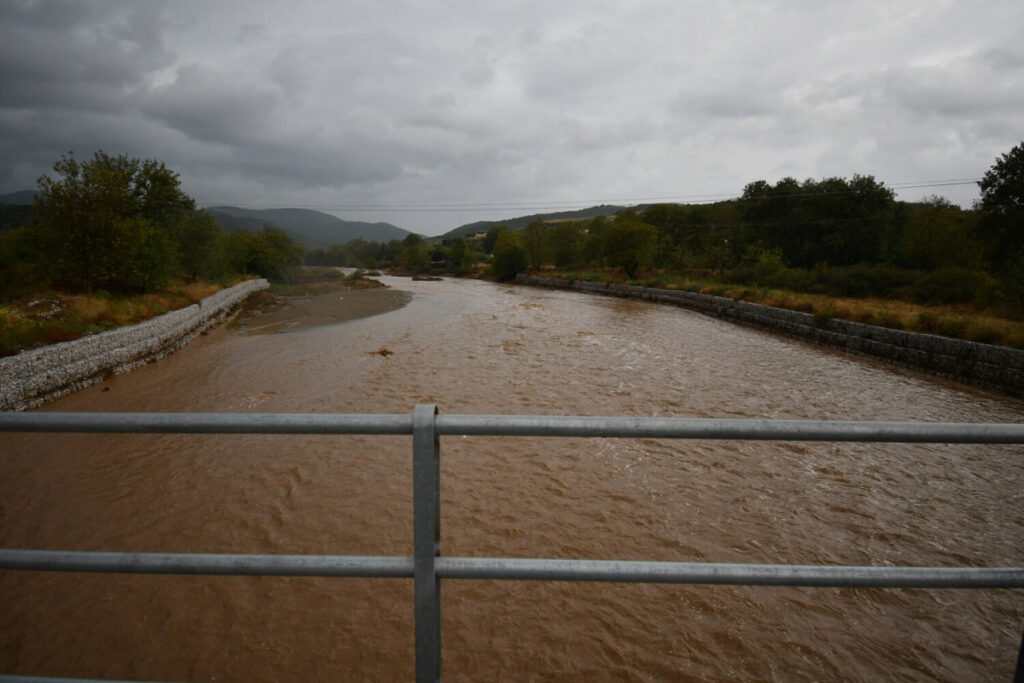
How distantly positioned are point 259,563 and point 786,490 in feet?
23.6

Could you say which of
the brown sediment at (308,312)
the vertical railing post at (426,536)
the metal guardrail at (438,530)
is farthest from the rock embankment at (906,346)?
the brown sediment at (308,312)

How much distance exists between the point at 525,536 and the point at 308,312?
104 ft

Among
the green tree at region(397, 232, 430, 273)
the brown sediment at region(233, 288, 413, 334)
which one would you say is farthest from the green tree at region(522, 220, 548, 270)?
the brown sediment at region(233, 288, 413, 334)

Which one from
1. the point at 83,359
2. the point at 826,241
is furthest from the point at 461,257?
the point at 83,359

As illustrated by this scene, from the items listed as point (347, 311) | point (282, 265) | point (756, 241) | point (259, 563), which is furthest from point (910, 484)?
point (282, 265)

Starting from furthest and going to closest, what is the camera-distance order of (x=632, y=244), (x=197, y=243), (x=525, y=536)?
(x=632, y=244)
(x=197, y=243)
(x=525, y=536)

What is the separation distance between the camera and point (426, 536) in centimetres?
143

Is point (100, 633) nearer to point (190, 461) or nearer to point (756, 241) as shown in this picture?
point (190, 461)

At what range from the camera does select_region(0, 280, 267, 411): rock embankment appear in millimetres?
10641

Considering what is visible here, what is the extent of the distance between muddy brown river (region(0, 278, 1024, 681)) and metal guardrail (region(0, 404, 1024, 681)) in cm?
260

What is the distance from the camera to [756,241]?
52312 mm

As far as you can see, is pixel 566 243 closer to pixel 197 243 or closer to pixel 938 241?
pixel 938 241

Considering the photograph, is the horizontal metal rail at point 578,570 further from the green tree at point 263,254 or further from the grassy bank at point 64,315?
the green tree at point 263,254

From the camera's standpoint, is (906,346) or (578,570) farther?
(906,346)
